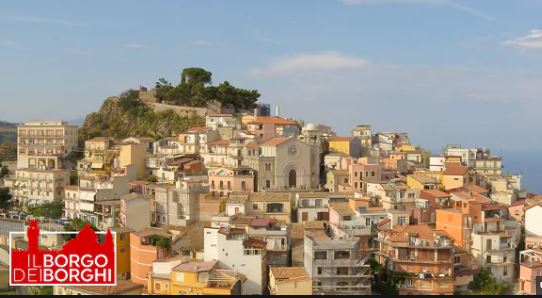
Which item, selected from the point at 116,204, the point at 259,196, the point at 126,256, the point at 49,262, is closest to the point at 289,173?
the point at 259,196

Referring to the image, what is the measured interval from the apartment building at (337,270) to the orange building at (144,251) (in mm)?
5909

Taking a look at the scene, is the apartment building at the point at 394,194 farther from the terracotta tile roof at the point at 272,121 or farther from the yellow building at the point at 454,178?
the terracotta tile roof at the point at 272,121

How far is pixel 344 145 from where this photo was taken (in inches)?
1609

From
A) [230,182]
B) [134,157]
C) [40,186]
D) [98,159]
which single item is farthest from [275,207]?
[40,186]

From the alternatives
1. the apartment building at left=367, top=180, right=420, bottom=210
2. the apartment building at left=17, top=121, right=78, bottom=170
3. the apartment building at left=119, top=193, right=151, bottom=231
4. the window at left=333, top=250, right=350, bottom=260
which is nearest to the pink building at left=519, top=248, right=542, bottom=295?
the apartment building at left=367, top=180, right=420, bottom=210

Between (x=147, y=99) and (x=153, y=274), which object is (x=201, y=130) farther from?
(x=153, y=274)

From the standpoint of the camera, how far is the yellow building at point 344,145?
4078 centimetres

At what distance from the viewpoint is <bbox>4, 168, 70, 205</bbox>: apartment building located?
40.0 meters

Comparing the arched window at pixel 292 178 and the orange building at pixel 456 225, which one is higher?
the arched window at pixel 292 178

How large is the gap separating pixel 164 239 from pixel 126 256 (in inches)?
78.9

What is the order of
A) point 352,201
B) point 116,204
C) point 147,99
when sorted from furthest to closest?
point 147,99 < point 116,204 < point 352,201

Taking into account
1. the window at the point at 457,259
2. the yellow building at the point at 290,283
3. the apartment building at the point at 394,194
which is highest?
the apartment building at the point at 394,194

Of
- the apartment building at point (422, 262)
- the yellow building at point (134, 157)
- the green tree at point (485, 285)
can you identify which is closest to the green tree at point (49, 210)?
the yellow building at point (134, 157)

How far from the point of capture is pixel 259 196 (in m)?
31.3
